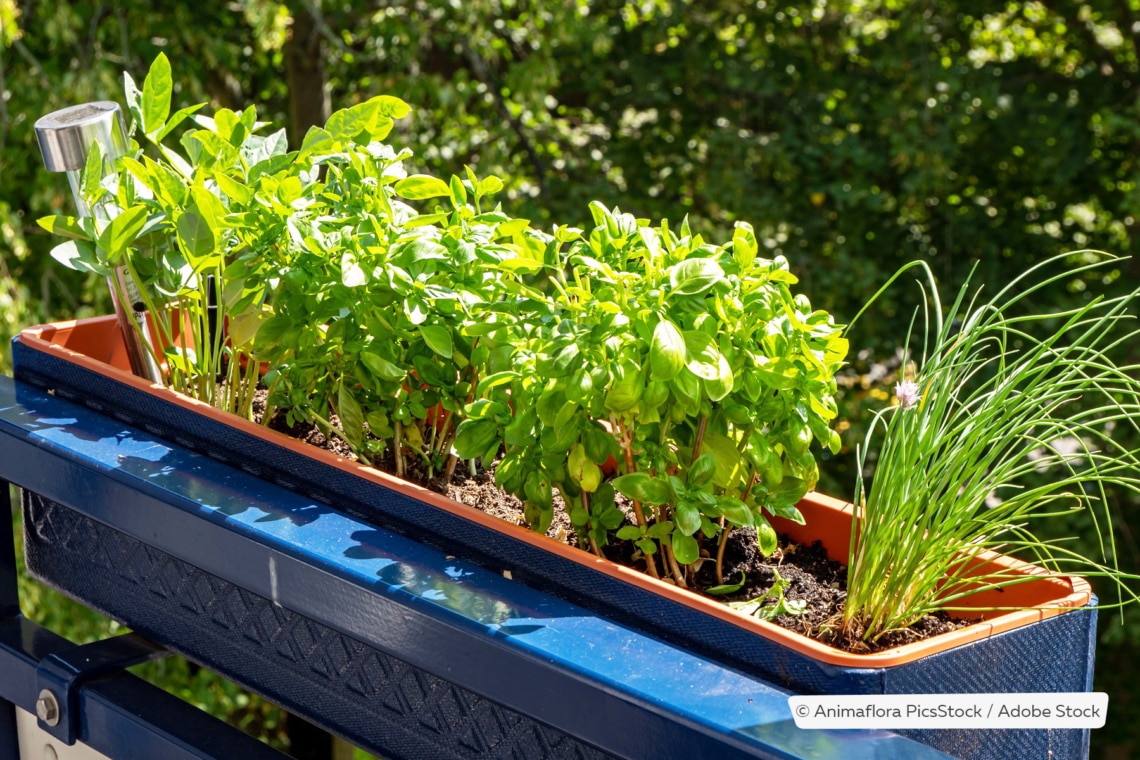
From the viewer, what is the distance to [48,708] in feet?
3.09

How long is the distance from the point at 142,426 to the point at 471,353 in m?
0.31

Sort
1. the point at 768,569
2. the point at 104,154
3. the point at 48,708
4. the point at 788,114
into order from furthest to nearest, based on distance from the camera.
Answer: the point at 788,114 → the point at 104,154 → the point at 48,708 → the point at 768,569

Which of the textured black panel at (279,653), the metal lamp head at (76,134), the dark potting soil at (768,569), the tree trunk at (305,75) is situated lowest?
the textured black panel at (279,653)

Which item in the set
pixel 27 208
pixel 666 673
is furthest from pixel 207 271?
pixel 27 208

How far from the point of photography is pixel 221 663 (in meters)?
0.88

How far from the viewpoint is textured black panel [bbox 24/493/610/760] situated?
0.72 meters

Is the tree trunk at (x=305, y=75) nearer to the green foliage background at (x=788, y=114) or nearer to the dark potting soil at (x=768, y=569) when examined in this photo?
the green foliage background at (x=788, y=114)

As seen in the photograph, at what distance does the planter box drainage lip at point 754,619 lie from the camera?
2.04ft

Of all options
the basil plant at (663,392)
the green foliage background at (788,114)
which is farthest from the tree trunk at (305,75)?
the basil plant at (663,392)

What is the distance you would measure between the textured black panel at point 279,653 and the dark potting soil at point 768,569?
15 cm

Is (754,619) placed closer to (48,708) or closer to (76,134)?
(48,708)

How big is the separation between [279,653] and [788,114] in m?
3.52

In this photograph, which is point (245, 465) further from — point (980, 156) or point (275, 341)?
point (980, 156)

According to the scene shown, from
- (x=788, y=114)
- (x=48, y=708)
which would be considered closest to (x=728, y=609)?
(x=48, y=708)
